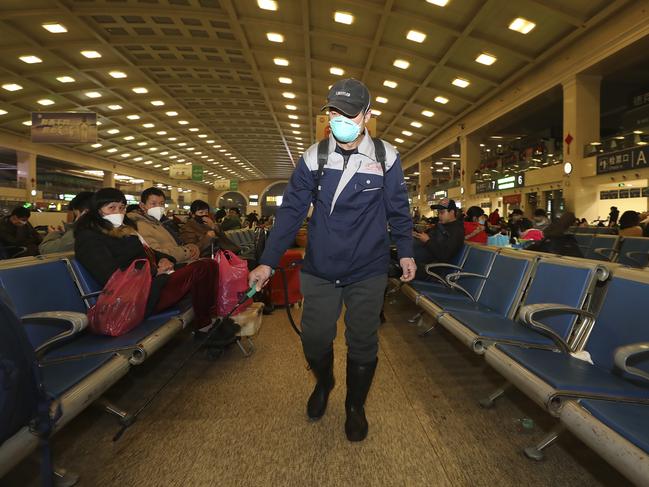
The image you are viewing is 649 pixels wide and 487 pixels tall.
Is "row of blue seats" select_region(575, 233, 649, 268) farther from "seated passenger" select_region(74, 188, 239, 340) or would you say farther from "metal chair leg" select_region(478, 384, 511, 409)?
"seated passenger" select_region(74, 188, 239, 340)

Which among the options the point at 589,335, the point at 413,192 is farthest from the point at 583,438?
the point at 413,192

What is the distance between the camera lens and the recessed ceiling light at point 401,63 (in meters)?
17.9

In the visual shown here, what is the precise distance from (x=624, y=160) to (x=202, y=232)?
12622mm

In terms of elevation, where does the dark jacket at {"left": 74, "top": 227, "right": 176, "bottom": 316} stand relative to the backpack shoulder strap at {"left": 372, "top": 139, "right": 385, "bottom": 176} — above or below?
below

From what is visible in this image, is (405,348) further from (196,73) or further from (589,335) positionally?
(196,73)

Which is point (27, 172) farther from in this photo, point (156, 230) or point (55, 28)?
point (156, 230)

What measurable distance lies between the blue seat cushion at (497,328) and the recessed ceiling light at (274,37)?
1722 centimetres

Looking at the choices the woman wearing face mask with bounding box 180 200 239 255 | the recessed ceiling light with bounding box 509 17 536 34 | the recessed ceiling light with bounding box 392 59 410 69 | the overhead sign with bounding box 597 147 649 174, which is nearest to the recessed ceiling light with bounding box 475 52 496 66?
the recessed ceiling light with bounding box 509 17 536 34

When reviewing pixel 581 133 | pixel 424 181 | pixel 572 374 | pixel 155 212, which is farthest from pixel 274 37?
pixel 572 374

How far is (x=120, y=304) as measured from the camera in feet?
8.14

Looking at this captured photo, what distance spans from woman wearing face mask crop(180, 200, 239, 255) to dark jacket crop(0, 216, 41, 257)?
4.27 meters

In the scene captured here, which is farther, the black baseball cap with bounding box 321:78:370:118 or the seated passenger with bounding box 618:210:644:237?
the seated passenger with bounding box 618:210:644:237

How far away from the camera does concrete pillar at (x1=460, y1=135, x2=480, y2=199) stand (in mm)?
22297

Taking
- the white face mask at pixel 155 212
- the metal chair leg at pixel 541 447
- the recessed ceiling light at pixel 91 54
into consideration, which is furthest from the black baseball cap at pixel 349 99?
the recessed ceiling light at pixel 91 54
